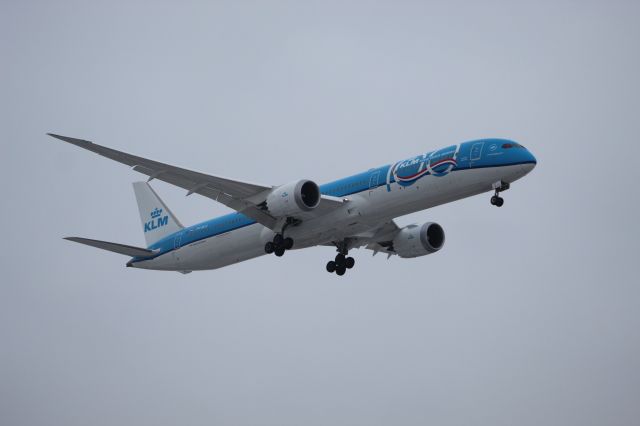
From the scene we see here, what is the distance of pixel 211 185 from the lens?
4119cm

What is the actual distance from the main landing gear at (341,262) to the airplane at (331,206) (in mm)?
52

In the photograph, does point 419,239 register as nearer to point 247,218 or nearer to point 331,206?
point 331,206

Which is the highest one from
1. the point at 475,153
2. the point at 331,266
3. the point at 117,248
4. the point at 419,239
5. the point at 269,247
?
the point at 475,153

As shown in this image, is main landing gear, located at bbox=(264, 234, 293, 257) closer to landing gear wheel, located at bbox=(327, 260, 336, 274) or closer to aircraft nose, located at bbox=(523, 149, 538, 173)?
landing gear wheel, located at bbox=(327, 260, 336, 274)

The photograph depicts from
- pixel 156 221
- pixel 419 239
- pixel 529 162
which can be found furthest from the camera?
pixel 156 221

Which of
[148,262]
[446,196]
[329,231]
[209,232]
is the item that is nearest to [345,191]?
[329,231]

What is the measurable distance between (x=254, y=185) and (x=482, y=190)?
33.9 ft

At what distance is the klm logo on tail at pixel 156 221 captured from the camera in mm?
50750

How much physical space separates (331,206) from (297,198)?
185 centimetres

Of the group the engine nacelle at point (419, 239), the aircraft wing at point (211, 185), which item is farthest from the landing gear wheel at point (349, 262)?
the aircraft wing at point (211, 185)

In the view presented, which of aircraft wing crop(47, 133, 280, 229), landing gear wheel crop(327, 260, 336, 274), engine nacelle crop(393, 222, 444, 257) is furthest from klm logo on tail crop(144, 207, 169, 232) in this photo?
engine nacelle crop(393, 222, 444, 257)

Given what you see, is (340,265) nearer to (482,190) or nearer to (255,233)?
(255,233)

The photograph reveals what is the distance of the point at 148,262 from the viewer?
1929 inches

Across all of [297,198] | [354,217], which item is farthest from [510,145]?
[297,198]
